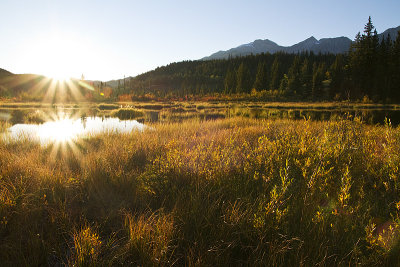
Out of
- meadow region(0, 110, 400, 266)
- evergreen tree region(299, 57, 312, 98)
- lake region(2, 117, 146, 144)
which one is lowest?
meadow region(0, 110, 400, 266)

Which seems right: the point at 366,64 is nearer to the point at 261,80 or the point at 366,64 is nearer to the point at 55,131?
the point at 261,80

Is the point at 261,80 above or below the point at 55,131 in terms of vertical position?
above

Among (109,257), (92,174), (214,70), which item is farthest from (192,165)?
(214,70)

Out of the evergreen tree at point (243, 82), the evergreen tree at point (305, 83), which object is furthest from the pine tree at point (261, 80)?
the evergreen tree at point (305, 83)

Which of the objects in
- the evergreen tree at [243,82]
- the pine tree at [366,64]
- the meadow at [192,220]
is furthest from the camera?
the evergreen tree at [243,82]

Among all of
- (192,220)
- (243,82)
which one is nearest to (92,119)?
(192,220)

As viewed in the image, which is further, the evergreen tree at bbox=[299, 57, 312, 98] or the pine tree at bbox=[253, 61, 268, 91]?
the pine tree at bbox=[253, 61, 268, 91]

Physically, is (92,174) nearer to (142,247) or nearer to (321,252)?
(142,247)

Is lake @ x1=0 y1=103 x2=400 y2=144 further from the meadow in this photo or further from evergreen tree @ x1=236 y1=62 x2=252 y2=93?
evergreen tree @ x1=236 y1=62 x2=252 y2=93

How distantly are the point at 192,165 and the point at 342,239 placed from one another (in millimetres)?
2444

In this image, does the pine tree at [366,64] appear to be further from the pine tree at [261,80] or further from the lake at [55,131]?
the lake at [55,131]

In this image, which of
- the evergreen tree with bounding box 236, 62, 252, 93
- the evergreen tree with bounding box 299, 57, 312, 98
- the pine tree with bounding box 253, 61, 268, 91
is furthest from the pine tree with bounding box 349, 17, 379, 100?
the evergreen tree with bounding box 236, 62, 252, 93

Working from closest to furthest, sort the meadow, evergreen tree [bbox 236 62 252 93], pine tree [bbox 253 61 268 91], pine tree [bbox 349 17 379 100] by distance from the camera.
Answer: the meadow → pine tree [bbox 349 17 379 100] → pine tree [bbox 253 61 268 91] → evergreen tree [bbox 236 62 252 93]

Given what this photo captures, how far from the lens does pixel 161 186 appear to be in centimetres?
320
